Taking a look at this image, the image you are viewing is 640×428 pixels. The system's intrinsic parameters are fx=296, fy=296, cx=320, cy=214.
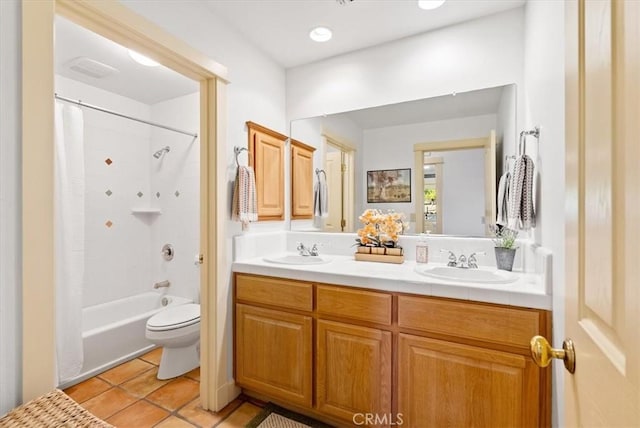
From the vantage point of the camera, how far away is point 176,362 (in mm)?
2219

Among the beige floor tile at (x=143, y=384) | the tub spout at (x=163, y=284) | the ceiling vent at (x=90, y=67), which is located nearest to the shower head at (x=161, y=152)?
the ceiling vent at (x=90, y=67)

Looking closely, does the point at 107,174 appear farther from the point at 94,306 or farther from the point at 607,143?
the point at 607,143

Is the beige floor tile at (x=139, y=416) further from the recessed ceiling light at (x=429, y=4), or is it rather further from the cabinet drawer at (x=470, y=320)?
the recessed ceiling light at (x=429, y=4)

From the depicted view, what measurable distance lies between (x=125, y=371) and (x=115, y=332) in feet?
1.00

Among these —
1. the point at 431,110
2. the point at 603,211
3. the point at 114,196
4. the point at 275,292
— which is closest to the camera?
the point at 603,211

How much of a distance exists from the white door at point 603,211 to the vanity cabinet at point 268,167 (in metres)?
1.80

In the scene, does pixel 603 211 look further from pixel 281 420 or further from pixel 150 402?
pixel 150 402

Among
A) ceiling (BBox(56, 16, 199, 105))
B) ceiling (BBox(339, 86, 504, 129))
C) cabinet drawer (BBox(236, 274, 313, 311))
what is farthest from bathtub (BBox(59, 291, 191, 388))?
ceiling (BBox(339, 86, 504, 129))

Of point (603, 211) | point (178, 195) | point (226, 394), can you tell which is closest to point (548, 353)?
point (603, 211)

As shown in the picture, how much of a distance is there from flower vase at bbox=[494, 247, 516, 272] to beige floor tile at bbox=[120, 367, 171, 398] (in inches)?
93.2

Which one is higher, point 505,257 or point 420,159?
point 420,159

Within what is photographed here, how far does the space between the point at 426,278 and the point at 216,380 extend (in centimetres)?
140

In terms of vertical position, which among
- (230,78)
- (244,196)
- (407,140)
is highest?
(230,78)

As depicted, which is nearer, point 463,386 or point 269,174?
point 463,386
